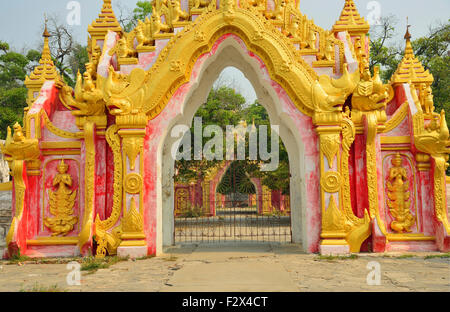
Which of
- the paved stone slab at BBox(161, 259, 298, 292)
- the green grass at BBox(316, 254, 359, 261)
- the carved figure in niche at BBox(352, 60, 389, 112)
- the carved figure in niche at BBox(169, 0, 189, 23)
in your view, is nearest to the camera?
the paved stone slab at BBox(161, 259, 298, 292)

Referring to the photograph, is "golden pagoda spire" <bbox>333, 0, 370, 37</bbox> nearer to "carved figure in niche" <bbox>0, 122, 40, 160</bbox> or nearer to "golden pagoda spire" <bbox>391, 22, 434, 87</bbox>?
"golden pagoda spire" <bbox>391, 22, 434, 87</bbox>

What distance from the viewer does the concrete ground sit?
5219 mm

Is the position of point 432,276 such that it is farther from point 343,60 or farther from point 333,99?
point 343,60

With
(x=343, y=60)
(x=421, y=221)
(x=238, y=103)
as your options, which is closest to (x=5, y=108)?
(x=238, y=103)

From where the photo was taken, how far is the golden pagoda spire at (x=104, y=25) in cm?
945

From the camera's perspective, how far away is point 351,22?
31.8ft

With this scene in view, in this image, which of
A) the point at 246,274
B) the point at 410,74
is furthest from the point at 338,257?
the point at 410,74

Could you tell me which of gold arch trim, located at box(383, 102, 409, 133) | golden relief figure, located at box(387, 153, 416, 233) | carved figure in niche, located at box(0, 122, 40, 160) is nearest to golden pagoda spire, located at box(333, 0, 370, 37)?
gold arch trim, located at box(383, 102, 409, 133)

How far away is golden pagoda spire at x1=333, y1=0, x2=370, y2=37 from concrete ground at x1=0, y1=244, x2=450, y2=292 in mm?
5124

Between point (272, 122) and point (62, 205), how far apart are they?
5.15 metres

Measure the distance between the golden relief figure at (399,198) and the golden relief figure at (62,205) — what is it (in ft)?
20.8

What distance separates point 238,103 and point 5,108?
13.7 meters

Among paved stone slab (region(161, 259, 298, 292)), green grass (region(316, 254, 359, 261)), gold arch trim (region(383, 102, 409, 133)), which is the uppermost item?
gold arch trim (region(383, 102, 409, 133))

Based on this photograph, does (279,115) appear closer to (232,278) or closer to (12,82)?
(232,278)
